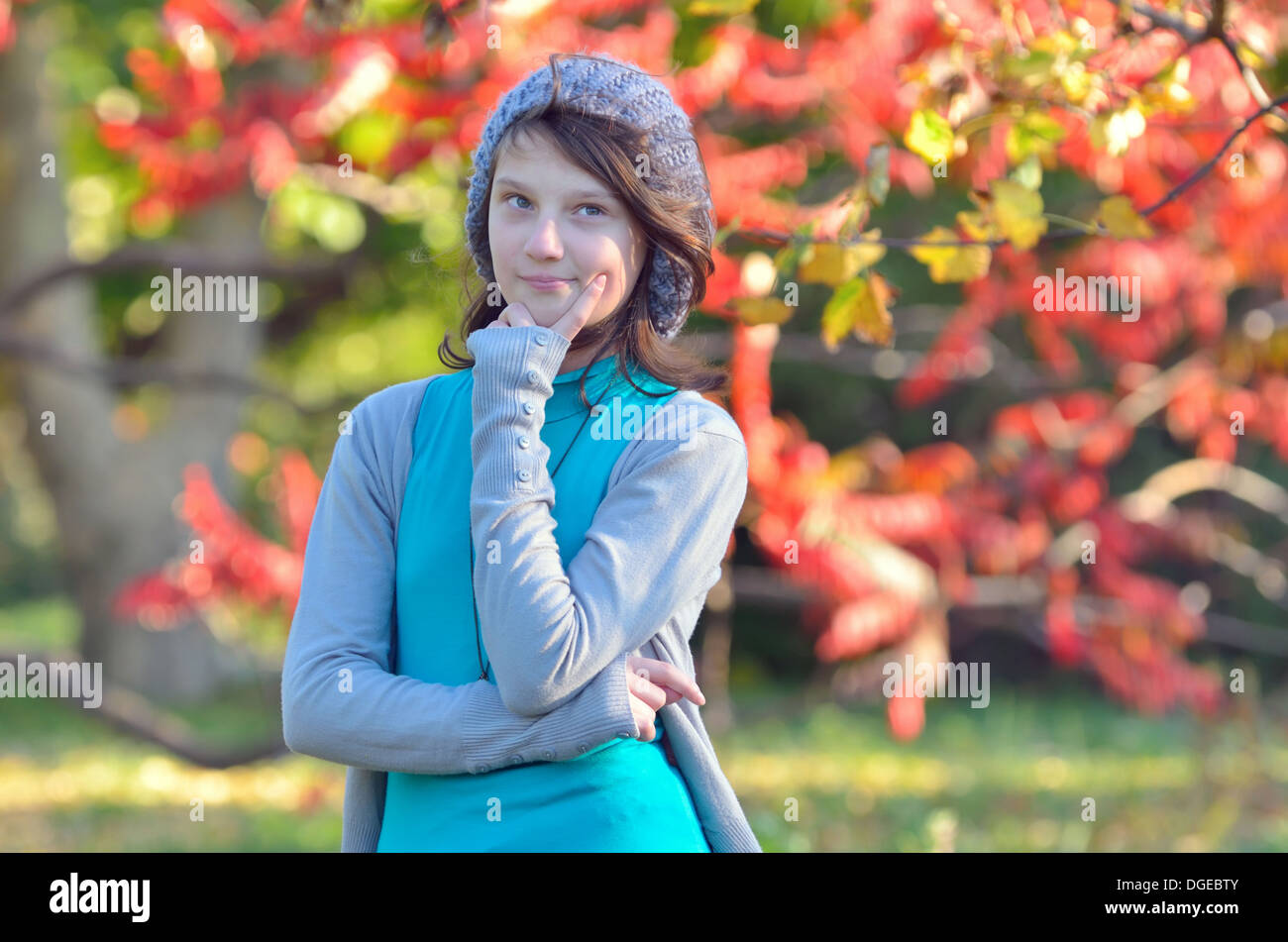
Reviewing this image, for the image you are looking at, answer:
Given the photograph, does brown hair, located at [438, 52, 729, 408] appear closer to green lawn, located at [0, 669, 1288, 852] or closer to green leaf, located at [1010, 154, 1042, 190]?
green leaf, located at [1010, 154, 1042, 190]

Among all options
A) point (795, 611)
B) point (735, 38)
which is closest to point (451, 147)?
point (735, 38)

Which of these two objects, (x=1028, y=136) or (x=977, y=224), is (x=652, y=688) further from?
(x=1028, y=136)

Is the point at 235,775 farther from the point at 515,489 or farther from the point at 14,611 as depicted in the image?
the point at 14,611

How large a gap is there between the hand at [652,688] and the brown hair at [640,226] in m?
0.36

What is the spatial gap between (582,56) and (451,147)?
13.0ft

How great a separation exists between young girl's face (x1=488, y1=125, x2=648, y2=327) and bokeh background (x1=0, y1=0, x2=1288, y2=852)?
0.42m

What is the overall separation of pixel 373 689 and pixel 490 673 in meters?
0.14

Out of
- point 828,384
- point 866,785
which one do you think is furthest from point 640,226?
point 828,384

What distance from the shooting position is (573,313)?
5.61 feet

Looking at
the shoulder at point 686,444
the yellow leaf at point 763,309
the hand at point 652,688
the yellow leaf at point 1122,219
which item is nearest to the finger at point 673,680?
the hand at point 652,688

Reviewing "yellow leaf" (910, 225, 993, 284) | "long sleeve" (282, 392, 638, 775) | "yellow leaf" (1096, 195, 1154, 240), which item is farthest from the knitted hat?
"yellow leaf" (1096, 195, 1154, 240)

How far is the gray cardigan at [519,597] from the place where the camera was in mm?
1549

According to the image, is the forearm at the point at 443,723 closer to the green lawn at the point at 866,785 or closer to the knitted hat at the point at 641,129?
the knitted hat at the point at 641,129

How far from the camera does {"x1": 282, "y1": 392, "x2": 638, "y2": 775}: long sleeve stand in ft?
5.15
